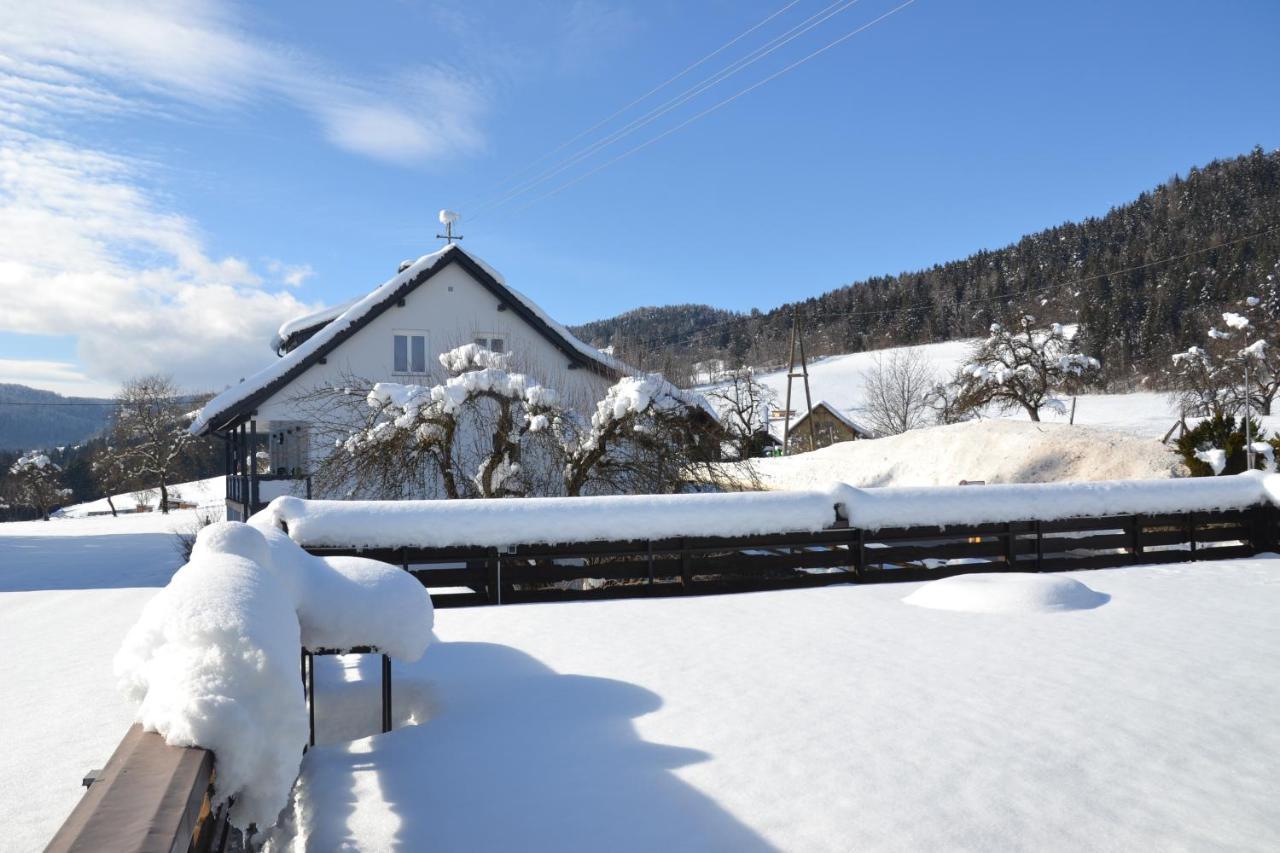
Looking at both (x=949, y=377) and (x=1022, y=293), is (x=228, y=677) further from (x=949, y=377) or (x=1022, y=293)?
(x=1022, y=293)

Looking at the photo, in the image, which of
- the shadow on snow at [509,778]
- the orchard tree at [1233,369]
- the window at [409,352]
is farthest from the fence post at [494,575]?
the orchard tree at [1233,369]

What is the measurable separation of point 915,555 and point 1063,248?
103298mm

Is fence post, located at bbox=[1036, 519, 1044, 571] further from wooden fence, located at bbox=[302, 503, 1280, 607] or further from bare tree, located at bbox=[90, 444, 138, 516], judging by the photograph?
bare tree, located at bbox=[90, 444, 138, 516]

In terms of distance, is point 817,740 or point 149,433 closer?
point 817,740

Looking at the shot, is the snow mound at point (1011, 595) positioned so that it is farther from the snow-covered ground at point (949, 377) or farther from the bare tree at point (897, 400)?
the bare tree at point (897, 400)

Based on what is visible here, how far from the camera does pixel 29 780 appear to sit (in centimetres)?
412

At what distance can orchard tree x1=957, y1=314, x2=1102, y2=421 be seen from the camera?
141ft

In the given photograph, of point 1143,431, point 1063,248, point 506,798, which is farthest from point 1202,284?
point 506,798

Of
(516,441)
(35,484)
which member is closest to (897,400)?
(516,441)

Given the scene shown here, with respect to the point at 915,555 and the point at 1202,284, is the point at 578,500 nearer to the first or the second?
the point at 915,555

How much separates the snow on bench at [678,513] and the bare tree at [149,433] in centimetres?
4291

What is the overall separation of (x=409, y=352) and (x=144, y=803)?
18960mm

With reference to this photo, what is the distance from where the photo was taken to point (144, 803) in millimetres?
1916

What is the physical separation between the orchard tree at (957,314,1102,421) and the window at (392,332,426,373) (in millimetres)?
32660
